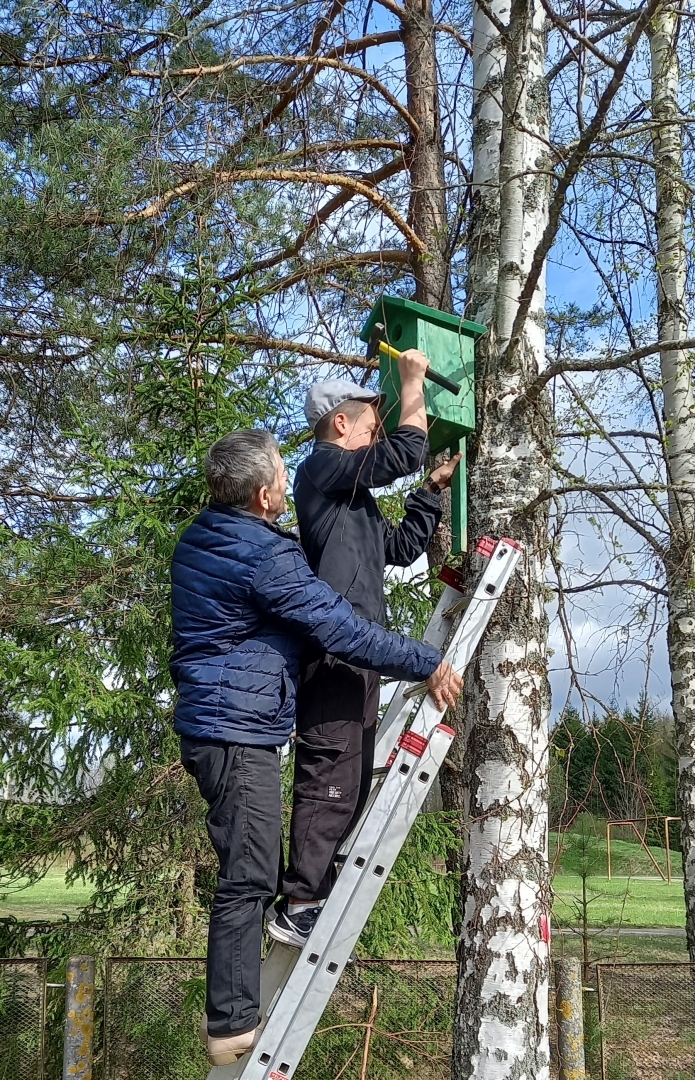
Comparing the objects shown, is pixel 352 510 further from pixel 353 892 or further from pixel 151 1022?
pixel 151 1022

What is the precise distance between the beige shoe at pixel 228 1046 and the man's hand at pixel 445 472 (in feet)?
5.55

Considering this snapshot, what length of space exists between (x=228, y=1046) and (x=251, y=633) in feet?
3.26

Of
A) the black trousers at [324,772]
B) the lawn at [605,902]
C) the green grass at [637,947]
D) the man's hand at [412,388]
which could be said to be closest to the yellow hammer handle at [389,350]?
the man's hand at [412,388]

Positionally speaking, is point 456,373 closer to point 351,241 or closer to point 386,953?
point 351,241

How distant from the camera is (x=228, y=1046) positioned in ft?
7.05

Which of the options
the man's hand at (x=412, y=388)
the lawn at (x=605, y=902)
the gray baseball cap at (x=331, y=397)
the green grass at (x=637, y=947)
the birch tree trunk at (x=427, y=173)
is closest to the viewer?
the man's hand at (x=412, y=388)

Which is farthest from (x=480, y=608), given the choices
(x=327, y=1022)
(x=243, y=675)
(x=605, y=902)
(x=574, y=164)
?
(x=605, y=902)

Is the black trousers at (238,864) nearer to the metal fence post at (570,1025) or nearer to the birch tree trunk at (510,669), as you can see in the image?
the birch tree trunk at (510,669)

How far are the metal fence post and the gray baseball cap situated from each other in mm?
2699

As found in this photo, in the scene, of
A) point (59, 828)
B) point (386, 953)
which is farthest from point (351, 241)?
point (386, 953)

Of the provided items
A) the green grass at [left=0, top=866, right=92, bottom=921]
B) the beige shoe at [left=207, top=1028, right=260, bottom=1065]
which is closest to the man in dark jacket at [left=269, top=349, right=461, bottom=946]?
the beige shoe at [left=207, top=1028, right=260, bottom=1065]

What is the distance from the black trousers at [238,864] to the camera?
213cm

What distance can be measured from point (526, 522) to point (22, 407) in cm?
477

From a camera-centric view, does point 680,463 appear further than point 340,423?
Yes
